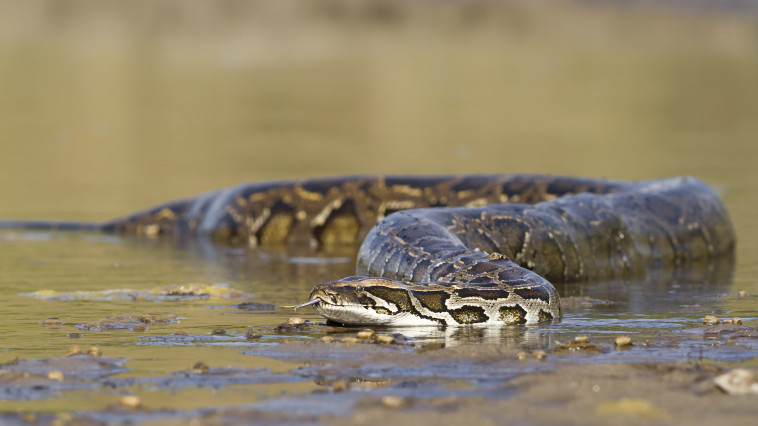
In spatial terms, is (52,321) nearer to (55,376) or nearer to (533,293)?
(55,376)

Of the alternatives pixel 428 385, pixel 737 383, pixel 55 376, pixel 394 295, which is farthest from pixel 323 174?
pixel 737 383

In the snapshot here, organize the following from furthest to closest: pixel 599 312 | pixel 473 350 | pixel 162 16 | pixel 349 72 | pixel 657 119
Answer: pixel 162 16 → pixel 349 72 → pixel 657 119 → pixel 599 312 → pixel 473 350

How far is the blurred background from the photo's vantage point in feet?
67.8

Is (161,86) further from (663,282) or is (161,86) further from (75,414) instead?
(75,414)

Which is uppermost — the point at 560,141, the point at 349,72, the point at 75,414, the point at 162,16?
the point at 162,16

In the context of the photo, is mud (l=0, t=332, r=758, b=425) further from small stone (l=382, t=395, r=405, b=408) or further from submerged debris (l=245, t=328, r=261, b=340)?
submerged debris (l=245, t=328, r=261, b=340)

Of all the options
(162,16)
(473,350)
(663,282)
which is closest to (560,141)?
(663,282)

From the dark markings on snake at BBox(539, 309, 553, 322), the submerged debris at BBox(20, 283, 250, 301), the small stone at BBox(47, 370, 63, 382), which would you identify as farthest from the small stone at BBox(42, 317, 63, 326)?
the dark markings on snake at BBox(539, 309, 553, 322)

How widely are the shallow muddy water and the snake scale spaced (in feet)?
0.80

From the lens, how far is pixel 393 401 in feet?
17.8

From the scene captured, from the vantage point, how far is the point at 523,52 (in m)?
52.0

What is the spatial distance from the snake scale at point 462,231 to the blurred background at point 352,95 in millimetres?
2303

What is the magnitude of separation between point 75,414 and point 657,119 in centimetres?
2728

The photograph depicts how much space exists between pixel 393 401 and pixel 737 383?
1453mm
